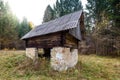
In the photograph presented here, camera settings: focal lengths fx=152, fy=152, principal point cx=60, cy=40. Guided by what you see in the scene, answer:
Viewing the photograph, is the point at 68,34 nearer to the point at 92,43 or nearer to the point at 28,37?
the point at 28,37

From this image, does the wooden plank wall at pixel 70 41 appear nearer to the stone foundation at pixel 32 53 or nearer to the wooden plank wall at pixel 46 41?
the wooden plank wall at pixel 46 41

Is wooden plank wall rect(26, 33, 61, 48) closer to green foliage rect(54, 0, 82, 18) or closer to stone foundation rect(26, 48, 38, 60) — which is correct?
stone foundation rect(26, 48, 38, 60)

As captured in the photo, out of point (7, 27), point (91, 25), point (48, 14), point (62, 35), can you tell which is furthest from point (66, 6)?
point (62, 35)

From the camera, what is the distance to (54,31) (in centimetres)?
1139

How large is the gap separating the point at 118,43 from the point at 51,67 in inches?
520

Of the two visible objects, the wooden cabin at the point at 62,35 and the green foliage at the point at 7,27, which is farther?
the green foliage at the point at 7,27

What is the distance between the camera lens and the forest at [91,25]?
21.7 metres

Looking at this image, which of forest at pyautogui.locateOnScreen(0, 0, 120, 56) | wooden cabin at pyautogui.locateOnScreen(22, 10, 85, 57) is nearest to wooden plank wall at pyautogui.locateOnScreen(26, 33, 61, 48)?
wooden cabin at pyautogui.locateOnScreen(22, 10, 85, 57)

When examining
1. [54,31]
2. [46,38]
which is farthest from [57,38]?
[46,38]

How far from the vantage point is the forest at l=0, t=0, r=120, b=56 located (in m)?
21.7

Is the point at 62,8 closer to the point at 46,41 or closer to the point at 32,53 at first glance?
the point at 32,53

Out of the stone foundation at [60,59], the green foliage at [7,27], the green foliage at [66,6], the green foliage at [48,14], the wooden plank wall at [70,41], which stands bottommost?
the stone foundation at [60,59]

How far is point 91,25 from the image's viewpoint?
32.2m

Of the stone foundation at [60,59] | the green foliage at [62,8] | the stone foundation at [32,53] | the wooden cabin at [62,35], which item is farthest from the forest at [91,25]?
the stone foundation at [60,59]
